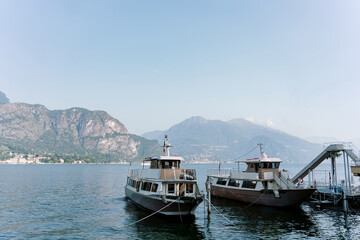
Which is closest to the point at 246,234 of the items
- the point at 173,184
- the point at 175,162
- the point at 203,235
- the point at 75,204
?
the point at 203,235

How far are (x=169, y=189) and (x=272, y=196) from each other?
16167 mm

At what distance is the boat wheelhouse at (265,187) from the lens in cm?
3722

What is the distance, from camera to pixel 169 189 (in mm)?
31703

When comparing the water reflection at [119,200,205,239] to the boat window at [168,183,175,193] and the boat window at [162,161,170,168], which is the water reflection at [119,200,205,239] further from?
the boat window at [162,161,170,168]

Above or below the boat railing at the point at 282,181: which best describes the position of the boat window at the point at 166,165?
above

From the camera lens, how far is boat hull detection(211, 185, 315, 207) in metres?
36.8

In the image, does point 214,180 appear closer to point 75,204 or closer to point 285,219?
point 285,219

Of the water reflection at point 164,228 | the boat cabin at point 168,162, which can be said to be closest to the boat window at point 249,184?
the water reflection at point 164,228

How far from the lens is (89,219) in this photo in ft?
112

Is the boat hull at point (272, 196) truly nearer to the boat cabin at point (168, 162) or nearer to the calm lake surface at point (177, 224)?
the calm lake surface at point (177, 224)

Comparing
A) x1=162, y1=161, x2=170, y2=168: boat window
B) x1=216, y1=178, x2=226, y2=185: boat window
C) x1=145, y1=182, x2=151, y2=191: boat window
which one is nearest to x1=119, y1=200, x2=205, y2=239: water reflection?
x1=145, y1=182, x2=151, y2=191: boat window

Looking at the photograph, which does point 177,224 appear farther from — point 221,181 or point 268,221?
point 221,181

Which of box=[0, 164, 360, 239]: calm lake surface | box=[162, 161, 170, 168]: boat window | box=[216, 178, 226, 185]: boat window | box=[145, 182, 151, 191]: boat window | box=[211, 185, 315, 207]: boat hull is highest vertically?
box=[162, 161, 170, 168]: boat window

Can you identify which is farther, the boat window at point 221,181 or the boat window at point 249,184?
the boat window at point 221,181
